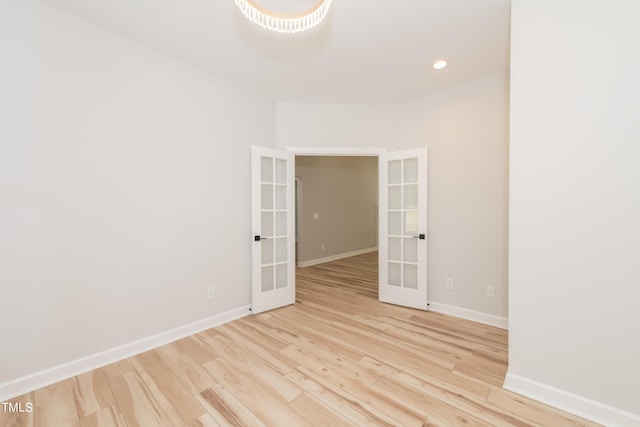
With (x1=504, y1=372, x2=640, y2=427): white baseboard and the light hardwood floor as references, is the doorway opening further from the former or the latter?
(x1=504, y1=372, x2=640, y2=427): white baseboard

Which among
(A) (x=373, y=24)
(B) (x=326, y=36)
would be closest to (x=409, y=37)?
(A) (x=373, y=24)

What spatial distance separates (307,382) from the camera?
184 centimetres

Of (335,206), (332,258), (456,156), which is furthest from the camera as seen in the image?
(335,206)

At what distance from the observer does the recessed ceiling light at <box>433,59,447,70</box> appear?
250 centimetres

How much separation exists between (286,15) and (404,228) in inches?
105

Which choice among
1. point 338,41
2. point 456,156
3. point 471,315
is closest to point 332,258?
point 471,315

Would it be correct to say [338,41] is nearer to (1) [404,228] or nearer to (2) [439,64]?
(2) [439,64]

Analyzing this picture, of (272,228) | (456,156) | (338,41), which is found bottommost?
(272,228)

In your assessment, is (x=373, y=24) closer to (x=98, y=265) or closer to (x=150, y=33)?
(x=150, y=33)

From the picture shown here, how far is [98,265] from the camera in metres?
2.06

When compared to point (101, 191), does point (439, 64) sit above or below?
above

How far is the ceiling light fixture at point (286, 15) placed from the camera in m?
1.37

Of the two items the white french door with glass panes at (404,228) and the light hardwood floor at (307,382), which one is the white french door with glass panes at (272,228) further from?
the white french door with glass panes at (404,228)

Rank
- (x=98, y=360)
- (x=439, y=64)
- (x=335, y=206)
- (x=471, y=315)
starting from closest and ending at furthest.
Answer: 1. (x=98, y=360)
2. (x=439, y=64)
3. (x=471, y=315)
4. (x=335, y=206)
